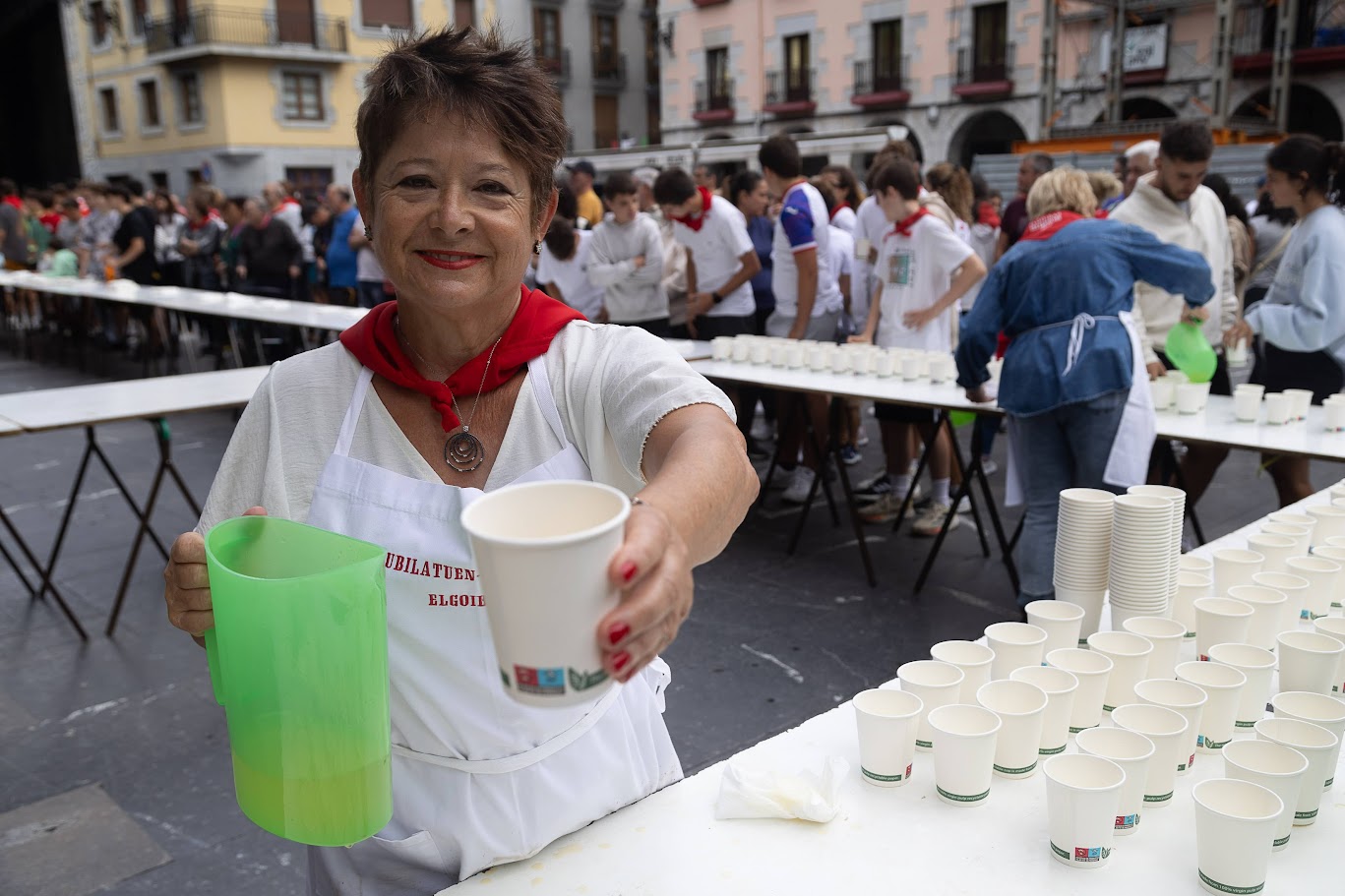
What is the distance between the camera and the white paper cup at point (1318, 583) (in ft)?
6.31

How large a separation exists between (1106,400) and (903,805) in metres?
2.55

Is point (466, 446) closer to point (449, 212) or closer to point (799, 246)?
point (449, 212)

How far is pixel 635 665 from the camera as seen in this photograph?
0.78 meters

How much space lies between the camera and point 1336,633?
5.49 ft

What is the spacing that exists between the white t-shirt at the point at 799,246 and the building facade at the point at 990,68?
12.0m

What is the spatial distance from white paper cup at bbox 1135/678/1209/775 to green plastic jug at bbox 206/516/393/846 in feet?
3.39

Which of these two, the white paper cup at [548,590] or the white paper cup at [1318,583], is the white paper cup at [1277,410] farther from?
the white paper cup at [548,590]

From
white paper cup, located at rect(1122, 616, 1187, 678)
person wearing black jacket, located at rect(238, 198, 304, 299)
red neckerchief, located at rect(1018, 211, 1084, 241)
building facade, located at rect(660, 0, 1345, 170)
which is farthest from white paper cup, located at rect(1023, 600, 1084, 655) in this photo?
building facade, located at rect(660, 0, 1345, 170)

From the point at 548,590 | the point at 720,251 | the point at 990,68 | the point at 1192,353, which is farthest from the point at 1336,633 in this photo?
the point at 990,68

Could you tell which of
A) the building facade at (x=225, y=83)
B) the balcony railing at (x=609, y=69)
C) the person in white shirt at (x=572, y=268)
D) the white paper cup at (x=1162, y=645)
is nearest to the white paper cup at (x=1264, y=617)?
the white paper cup at (x=1162, y=645)

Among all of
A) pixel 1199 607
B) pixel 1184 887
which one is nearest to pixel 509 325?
pixel 1184 887

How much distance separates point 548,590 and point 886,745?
2.76 feet

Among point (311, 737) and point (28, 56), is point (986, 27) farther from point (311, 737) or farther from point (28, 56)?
point (28, 56)

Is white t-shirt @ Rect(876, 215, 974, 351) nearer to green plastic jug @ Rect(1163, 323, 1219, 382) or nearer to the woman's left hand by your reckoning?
green plastic jug @ Rect(1163, 323, 1219, 382)
